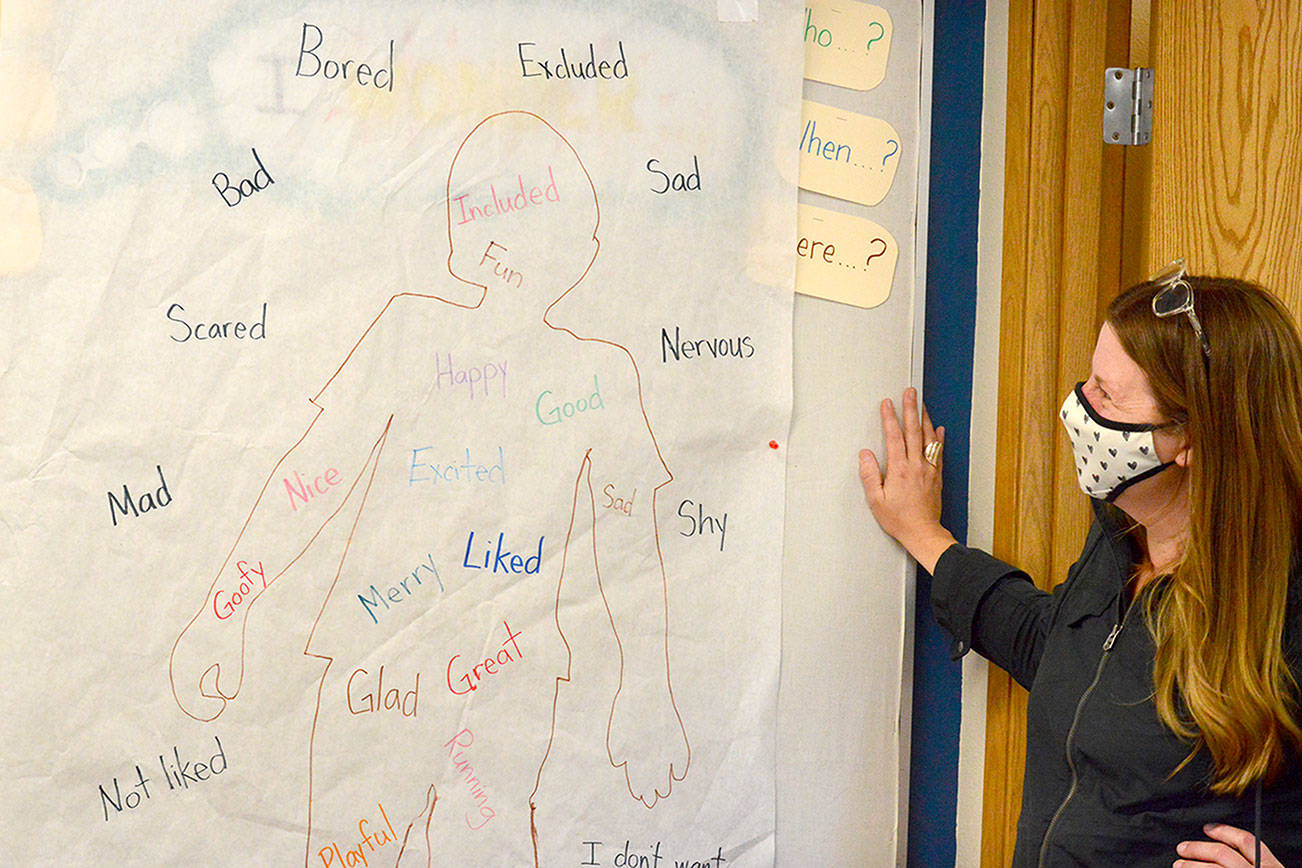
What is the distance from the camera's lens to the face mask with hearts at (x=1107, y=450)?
1120 mm

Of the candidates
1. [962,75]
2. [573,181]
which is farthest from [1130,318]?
[573,181]

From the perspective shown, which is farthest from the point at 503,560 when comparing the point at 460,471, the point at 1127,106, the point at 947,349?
the point at 1127,106

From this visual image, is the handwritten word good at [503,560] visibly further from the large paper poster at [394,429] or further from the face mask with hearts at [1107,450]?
the face mask with hearts at [1107,450]

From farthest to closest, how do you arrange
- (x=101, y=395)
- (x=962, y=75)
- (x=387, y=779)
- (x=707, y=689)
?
(x=962, y=75) → (x=707, y=689) → (x=387, y=779) → (x=101, y=395)

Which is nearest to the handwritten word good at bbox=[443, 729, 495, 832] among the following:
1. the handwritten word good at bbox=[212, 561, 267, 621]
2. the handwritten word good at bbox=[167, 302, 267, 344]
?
the handwritten word good at bbox=[212, 561, 267, 621]

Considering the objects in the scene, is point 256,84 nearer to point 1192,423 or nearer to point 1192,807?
point 1192,423

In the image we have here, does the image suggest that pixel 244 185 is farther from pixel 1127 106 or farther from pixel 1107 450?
pixel 1127 106

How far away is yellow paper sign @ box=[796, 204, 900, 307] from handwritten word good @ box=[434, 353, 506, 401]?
43 cm

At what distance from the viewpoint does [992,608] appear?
4.44 ft

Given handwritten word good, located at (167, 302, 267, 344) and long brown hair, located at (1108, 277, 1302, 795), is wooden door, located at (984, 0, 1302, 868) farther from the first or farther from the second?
handwritten word good, located at (167, 302, 267, 344)

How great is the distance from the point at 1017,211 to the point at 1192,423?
0.45m

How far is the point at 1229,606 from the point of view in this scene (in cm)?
108

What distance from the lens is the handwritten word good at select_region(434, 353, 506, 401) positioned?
119cm

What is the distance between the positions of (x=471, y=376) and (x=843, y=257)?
54cm
